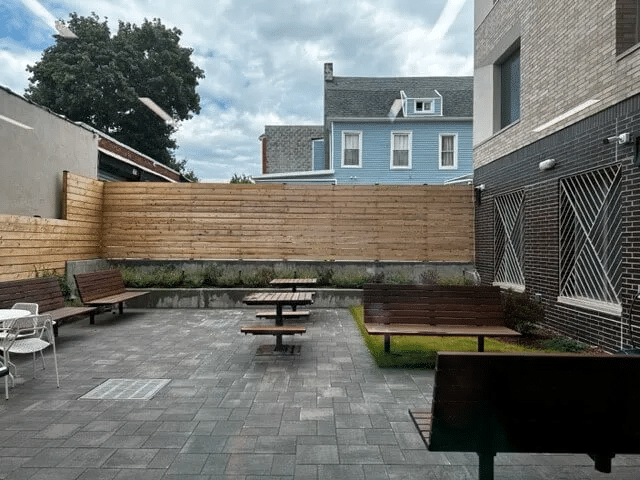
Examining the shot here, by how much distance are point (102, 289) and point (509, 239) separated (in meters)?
9.64

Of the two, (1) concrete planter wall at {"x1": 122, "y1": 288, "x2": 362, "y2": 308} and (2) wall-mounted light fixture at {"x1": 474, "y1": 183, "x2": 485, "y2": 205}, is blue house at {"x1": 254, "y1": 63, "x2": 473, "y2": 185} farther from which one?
(1) concrete planter wall at {"x1": 122, "y1": 288, "x2": 362, "y2": 308}

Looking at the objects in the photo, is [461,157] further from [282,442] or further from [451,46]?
[282,442]

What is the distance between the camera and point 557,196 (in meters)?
8.46

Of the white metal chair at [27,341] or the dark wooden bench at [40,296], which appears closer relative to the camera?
the white metal chair at [27,341]

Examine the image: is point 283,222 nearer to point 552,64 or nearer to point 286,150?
point 552,64

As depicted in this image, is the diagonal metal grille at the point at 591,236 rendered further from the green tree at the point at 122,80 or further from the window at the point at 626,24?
the green tree at the point at 122,80

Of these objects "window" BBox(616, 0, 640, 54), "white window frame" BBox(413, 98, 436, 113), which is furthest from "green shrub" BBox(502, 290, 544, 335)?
"white window frame" BBox(413, 98, 436, 113)

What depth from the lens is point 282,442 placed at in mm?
3910

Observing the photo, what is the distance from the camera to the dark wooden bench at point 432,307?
6844 mm

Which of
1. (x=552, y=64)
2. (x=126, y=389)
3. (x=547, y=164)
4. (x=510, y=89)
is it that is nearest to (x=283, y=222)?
(x=510, y=89)

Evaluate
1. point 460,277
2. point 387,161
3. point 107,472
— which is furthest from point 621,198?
point 387,161

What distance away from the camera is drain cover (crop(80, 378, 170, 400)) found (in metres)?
5.11

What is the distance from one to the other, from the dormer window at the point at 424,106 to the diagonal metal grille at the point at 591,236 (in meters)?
18.8

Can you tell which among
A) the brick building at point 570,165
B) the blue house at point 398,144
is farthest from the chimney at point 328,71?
the brick building at point 570,165
